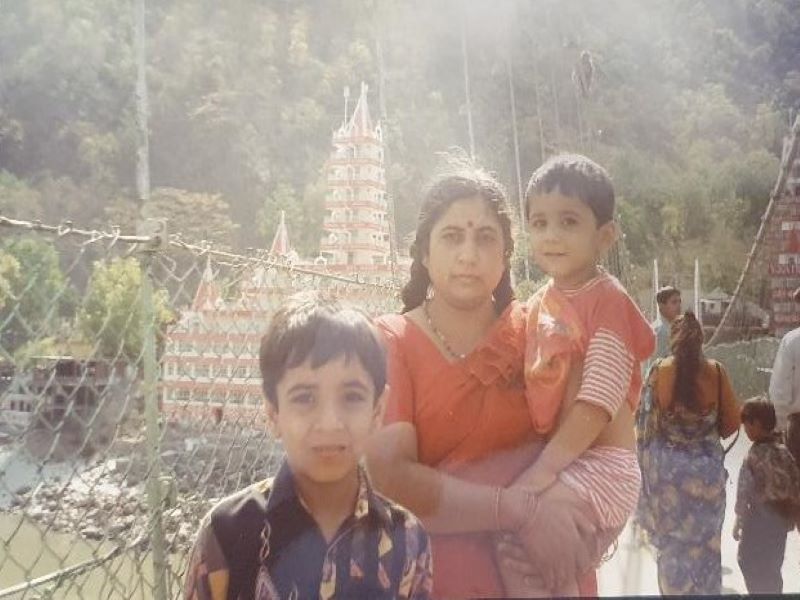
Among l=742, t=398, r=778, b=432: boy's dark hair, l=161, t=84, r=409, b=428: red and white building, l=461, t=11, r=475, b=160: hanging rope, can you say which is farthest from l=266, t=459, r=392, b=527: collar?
l=742, t=398, r=778, b=432: boy's dark hair

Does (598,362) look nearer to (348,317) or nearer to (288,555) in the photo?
(348,317)

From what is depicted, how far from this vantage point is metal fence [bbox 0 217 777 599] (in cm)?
102

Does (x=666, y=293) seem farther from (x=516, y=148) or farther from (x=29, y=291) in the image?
(x=29, y=291)

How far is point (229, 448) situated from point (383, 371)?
0.91ft

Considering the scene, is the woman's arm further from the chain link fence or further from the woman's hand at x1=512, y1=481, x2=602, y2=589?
the chain link fence

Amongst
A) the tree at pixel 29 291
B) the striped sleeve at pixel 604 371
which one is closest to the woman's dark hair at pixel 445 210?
the striped sleeve at pixel 604 371

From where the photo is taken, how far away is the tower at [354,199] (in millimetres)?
1040

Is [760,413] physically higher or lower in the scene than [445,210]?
lower

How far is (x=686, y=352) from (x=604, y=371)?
252 mm

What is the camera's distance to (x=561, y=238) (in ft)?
3.08

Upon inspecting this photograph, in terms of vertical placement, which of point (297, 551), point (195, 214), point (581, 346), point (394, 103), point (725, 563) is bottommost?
point (725, 563)

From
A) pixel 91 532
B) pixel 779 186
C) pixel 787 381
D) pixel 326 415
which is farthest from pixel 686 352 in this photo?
pixel 91 532

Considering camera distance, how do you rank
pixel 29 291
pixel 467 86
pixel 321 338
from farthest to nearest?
pixel 467 86
pixel 29 291
pixel 321 338

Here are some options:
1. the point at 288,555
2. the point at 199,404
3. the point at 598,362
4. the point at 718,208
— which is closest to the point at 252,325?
the point at 199,404
